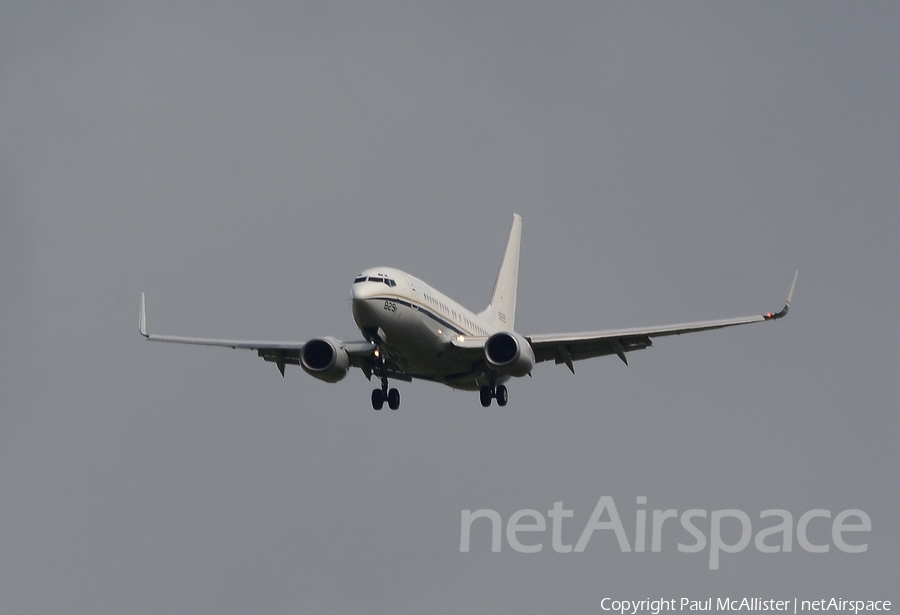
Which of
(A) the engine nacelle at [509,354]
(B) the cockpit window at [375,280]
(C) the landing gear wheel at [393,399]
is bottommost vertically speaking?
(C) the landing gear wheel at [393,399]

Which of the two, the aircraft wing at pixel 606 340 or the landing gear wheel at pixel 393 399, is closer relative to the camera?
the aircraft wing at pixel 606 340

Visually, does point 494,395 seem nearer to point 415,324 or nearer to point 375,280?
point 415,324

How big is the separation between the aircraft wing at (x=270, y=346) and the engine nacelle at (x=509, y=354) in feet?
14.7

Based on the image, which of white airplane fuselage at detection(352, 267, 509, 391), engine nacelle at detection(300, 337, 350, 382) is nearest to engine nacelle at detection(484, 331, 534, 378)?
white airplane fuselage at detection(352, 267, 509, 391)

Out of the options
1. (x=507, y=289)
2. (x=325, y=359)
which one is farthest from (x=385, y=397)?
(x=507, y=289)

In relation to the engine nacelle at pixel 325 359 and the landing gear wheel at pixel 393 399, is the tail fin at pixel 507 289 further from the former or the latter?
the engine nacelle at pixel 325 359

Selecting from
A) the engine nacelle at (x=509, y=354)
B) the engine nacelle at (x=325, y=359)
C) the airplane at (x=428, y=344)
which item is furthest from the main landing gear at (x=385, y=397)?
the engine nacelle at (x=509, y=354)

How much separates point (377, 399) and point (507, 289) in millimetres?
17871

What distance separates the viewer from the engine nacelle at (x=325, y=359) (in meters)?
48.9

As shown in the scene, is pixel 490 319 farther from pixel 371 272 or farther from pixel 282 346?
pixel 371 272

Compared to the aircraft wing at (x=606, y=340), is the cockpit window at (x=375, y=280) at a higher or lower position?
higher

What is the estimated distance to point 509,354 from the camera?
1909 inches

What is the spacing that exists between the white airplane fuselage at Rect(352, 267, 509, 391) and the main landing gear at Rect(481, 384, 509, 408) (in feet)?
0.92

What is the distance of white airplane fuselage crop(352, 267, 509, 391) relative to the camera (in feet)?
150
